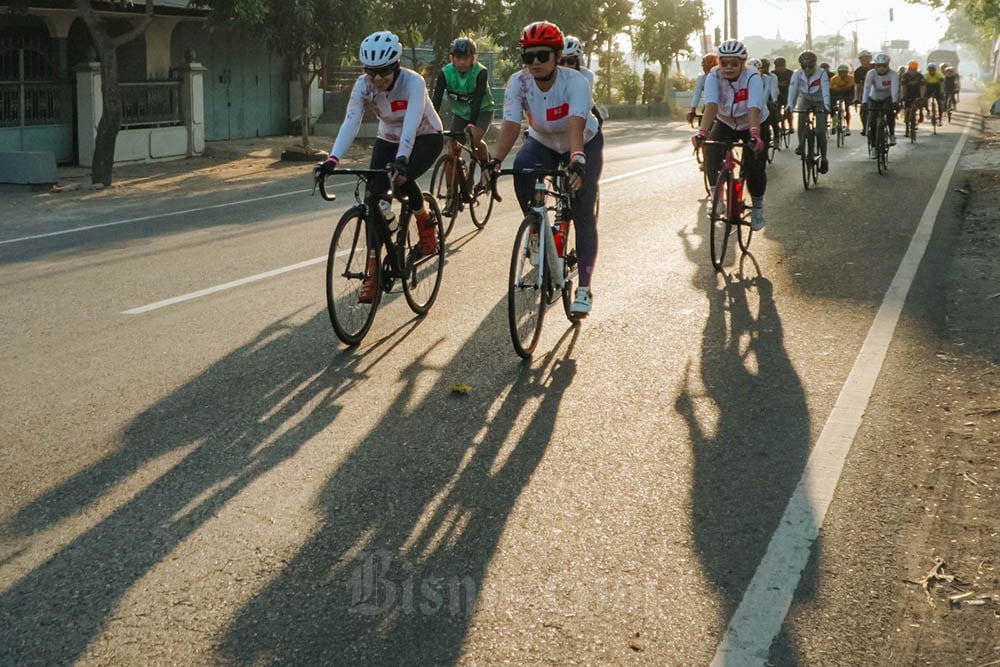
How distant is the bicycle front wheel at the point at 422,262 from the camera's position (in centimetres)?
816

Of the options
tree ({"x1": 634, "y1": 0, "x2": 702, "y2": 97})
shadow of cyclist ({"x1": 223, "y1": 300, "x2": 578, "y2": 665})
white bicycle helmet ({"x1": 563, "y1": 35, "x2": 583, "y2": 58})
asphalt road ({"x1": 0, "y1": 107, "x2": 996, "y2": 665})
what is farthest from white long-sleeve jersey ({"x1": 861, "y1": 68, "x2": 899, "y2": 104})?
tree ({"x1": 634, "y1": 0, "x2": 702, "y2": 97})

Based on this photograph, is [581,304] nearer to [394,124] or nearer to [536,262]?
[536,262]

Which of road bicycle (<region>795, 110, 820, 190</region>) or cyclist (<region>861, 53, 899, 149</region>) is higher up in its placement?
cyclist (<region>861, 53, 899, 149</region>)

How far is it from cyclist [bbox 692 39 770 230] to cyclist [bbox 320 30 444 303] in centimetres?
299

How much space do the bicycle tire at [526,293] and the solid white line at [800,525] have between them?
1.78m

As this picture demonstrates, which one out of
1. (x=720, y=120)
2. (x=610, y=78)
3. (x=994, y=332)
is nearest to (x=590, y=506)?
(x=994, y=332)

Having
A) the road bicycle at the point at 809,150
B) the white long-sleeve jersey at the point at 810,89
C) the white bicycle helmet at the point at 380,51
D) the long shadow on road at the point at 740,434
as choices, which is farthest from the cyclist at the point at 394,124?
the white long-sleeve jersey at the point at 810,89

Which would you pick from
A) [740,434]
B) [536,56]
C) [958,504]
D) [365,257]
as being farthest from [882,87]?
[958,504]

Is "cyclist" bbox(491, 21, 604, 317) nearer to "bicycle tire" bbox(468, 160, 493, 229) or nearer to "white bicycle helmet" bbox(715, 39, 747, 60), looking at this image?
"white bicycle helmet" bbox(715, 39, 747, 60)

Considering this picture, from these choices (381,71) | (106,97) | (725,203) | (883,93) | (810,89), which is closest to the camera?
(381,71)

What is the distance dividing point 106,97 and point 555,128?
48.2 ft

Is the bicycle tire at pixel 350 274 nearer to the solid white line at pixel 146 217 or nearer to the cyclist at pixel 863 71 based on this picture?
the solid white line at pixel 146 217

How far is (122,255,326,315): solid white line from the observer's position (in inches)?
342

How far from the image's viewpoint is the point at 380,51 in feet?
25.3
